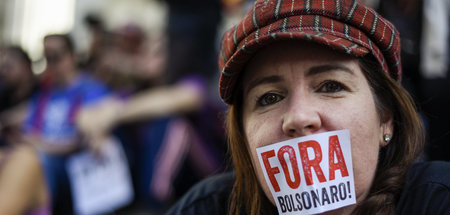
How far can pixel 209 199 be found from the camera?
195cm

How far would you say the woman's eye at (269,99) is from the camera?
1.67m

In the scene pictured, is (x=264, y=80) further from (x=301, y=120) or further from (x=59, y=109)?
(x=59, y=109)

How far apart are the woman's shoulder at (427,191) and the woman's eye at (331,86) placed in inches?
15.8

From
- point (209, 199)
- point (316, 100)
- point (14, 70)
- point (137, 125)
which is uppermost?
point (316, 100)

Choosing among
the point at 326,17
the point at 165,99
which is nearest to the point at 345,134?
the point at 326,17

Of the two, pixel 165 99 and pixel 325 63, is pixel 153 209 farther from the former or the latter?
pixel 325 63

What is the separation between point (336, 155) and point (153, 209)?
10.1ft

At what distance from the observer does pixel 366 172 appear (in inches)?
61.7

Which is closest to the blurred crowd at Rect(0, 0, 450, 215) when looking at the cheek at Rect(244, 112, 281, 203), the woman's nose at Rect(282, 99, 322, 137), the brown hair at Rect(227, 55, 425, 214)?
the brown hair at Rect(227, 55, 425, 214)

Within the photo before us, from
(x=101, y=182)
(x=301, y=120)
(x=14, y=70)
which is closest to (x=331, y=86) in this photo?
(x=301, y=120)

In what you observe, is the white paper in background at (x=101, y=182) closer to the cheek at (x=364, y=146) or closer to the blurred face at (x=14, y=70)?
the blurred face at (x=14, y=70)

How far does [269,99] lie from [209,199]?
53 cm

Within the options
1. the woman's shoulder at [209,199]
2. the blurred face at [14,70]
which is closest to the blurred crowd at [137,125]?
the blurred face at [14,70]

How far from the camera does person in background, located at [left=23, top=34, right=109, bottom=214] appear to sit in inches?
165
